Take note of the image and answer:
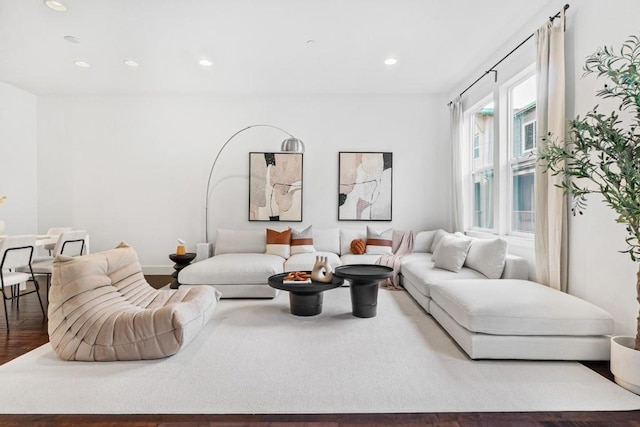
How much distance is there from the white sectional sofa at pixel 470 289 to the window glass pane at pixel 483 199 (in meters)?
0.68

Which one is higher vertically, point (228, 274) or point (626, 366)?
point (228, 274)

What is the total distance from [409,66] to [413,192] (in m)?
2.01

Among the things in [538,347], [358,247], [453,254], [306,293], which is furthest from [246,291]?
[538,347]

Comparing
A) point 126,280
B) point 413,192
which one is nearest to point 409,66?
point 413,192

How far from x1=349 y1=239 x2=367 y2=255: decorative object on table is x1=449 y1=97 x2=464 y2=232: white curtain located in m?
1.42

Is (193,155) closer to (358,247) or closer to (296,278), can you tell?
(358,247)

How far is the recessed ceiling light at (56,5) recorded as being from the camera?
120 inches

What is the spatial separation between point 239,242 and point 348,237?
5.49 ft

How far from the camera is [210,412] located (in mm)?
1805

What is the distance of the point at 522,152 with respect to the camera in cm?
383

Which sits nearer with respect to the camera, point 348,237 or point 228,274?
point 228,274

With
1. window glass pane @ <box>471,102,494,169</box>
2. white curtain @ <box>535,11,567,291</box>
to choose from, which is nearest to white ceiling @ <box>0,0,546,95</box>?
white curtain @ <box>535,11,567,291</box>

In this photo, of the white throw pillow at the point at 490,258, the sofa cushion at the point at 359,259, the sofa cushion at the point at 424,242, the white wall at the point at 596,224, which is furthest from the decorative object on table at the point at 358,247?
the white wall at the point at 596,224

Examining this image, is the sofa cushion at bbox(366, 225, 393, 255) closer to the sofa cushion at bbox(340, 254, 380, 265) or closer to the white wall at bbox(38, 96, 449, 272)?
the sofa cushion at bbox(340, 254, 380, 265)
